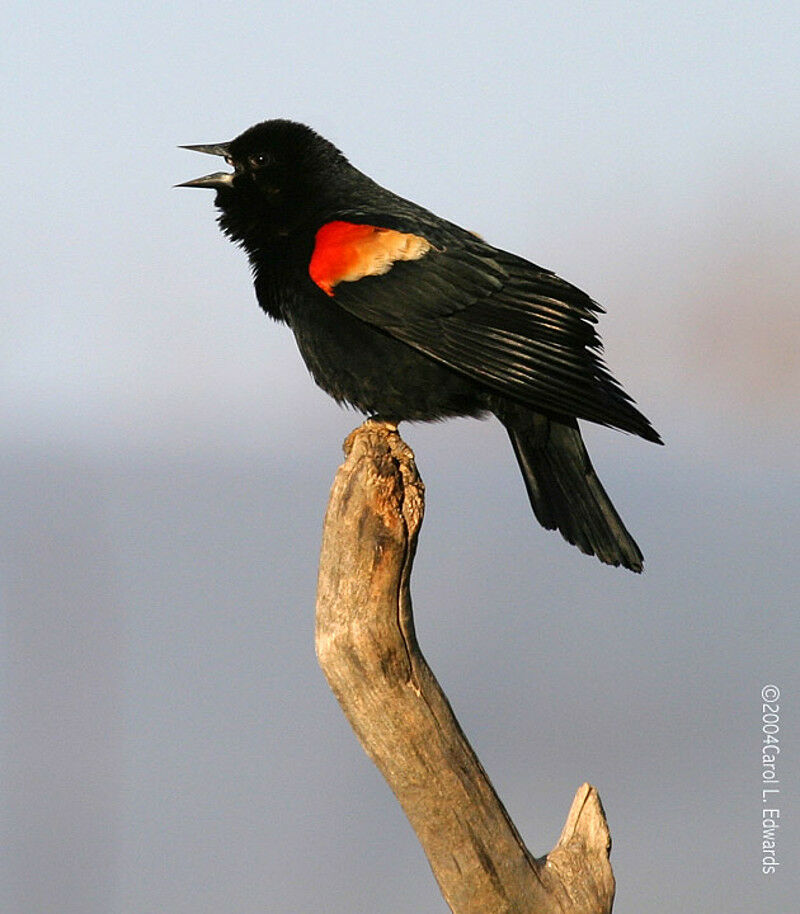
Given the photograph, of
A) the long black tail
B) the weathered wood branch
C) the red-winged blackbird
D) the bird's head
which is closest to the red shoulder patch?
the red-winged blackbird

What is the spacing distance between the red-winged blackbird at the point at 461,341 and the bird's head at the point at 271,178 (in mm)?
181

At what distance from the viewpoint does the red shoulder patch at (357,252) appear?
11.8 feet

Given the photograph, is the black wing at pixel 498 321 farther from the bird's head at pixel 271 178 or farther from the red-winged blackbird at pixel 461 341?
the bird's head at pixel 271 178

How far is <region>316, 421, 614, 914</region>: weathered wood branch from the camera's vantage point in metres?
2.98

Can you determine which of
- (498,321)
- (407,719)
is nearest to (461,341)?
(498,321)

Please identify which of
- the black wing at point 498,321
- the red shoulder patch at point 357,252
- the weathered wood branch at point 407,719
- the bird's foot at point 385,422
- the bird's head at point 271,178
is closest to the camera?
the weathered wood branch at point 407,719

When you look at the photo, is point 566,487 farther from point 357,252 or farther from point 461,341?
point 357,252

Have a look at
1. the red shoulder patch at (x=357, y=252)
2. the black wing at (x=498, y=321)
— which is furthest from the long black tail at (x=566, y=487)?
the red shoulder patch at (x=357, y=252)

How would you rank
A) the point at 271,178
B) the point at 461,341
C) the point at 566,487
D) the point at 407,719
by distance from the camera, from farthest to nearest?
the point at 271,178 → the point at 566,487 → the point at 461,341 → the point at 407,719

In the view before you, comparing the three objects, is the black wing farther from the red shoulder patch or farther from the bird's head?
the bird's head

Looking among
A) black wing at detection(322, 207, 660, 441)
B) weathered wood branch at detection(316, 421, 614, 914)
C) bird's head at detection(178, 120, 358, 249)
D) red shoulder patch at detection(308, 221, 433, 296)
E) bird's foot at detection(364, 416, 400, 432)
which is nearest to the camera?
weathered wood branch at detection(316, 421, 614, 914)

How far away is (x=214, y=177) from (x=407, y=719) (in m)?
2.15

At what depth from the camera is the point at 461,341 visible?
140 inches

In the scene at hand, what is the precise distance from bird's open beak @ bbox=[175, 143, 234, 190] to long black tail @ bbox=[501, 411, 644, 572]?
1.35 metres
